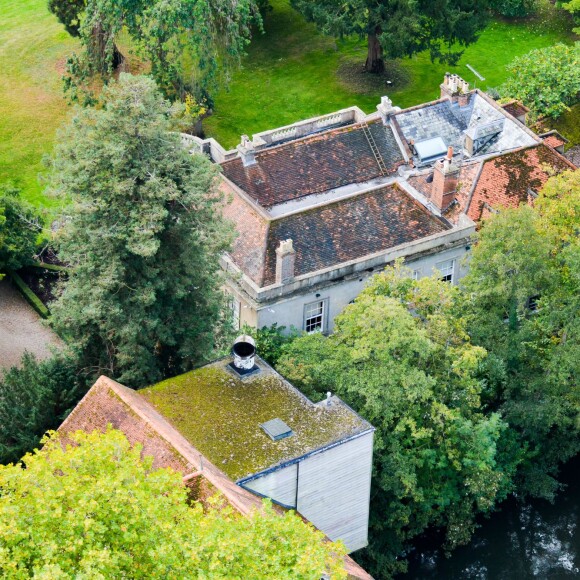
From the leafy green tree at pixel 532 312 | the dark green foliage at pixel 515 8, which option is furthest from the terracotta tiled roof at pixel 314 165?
the dark green foliage at pixel 515 8

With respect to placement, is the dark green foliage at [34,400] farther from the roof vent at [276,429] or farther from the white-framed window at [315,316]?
the white-framed window at [315,316]

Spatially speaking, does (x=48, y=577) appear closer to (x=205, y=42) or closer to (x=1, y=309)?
(x=1, y=309)

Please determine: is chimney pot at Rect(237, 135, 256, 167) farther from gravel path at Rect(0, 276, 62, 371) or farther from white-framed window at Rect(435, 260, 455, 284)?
gravel path at Rect(0, 276, 62, 371)

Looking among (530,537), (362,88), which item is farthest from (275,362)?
(362,88)

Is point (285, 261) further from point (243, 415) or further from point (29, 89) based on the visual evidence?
point (29, 89)

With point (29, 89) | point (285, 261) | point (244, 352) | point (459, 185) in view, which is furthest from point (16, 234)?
point (459, 185)

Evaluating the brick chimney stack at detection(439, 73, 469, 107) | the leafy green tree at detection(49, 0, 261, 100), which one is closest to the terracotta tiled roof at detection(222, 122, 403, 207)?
the brick chimney stack at detection(439, 73, 469, 107)
